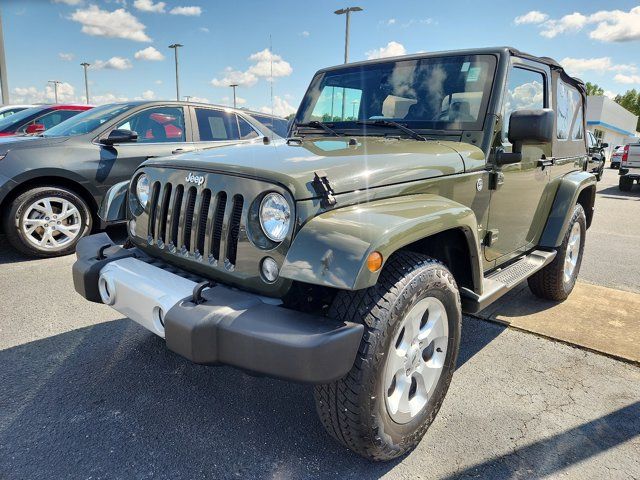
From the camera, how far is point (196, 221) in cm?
224

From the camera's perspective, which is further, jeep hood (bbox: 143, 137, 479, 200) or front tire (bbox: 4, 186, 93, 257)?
front tire (bbox: 4, 186, 93, 257)

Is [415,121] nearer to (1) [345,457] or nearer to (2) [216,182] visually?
(2) [216,182]

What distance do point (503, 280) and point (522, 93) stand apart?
4.33 ft

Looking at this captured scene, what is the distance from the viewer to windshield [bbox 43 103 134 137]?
552 cm

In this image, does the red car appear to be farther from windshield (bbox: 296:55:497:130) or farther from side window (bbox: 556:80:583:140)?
side window (bbox: 556:80:583:140)

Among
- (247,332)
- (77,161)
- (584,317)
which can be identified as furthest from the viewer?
(77,161)

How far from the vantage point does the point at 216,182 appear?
2.17 metres

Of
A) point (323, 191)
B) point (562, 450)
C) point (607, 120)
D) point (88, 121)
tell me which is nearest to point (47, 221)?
point (88, 121)

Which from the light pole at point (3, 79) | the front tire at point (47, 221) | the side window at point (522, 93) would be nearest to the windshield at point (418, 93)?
the side window at point (522, 93)

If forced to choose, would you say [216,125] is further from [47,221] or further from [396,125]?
[396,125]

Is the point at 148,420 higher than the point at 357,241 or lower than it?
lower

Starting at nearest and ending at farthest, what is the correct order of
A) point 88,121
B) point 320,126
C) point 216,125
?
1. point 320,126
2. point 88,121
3. point 216,125

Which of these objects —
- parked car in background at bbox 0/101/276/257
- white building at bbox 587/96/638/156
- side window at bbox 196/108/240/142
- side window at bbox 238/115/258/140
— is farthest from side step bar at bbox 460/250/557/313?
white building at bbox 587/96/638/156

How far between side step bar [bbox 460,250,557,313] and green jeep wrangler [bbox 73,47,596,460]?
0.01m
